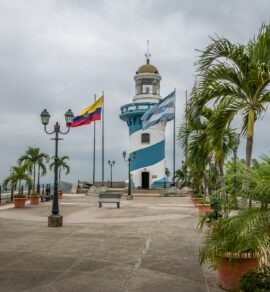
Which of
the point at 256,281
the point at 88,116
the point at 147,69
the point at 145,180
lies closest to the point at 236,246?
the point at 256,281

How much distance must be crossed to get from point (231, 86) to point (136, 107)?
37112mm

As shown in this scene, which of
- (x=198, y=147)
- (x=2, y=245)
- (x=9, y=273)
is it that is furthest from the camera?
(x=198, y=147)

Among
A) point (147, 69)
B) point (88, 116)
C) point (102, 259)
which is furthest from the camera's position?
point (147, 69)

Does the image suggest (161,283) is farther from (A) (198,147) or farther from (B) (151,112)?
(B) (151,112)

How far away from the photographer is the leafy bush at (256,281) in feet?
16.2

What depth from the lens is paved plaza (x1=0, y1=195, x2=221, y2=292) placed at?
6562 mm

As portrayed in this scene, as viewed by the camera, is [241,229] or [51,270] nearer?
[241,229]

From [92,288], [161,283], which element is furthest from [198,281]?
[92,288]

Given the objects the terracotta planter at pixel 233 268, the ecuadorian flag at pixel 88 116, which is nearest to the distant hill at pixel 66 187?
the ecuadorian flag at pixel 88 116

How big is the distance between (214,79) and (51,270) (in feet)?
14.8

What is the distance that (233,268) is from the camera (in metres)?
6.00

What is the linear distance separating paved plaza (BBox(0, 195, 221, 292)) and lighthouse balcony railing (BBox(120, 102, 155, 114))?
98.2 feet

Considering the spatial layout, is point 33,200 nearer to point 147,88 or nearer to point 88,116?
point 88,116

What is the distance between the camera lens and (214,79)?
7312mm
